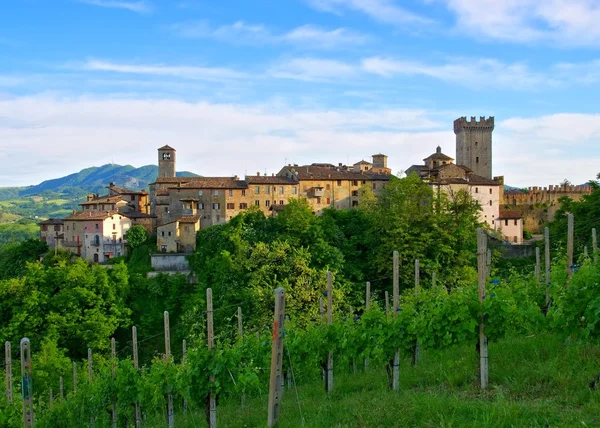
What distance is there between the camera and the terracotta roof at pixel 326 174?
59594 millimetres

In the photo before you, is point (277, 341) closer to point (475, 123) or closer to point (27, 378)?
point (27, 378)

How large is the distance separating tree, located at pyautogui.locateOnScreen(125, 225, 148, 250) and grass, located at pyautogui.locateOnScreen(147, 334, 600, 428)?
136ft

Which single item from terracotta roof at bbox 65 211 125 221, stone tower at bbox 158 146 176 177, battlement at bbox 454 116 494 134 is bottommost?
terracotta roof at bbox 65 211 125 221

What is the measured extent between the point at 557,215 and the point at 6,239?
5990 inches

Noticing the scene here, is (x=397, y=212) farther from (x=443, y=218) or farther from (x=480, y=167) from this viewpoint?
(x=480, y=167)

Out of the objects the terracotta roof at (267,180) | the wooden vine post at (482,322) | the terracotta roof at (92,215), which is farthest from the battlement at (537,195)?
the wooden vine post at (482,322)

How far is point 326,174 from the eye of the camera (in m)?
60.2

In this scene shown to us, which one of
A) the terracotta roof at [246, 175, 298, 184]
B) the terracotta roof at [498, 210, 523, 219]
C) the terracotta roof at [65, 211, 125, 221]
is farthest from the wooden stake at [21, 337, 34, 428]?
the terracotta roof at [498, 210, 523, 219]

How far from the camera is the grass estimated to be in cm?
782

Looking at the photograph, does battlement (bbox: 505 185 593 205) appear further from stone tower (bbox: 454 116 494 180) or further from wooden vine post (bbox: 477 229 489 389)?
wooden vine post (bbox: 477 229 489 389)

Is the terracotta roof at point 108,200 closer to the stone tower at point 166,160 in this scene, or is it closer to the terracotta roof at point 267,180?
the stone tower at point 166,160

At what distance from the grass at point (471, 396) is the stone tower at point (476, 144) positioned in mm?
63577

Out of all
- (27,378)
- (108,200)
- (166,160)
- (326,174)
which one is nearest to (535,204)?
(326,174)

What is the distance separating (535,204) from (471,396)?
6015cm
